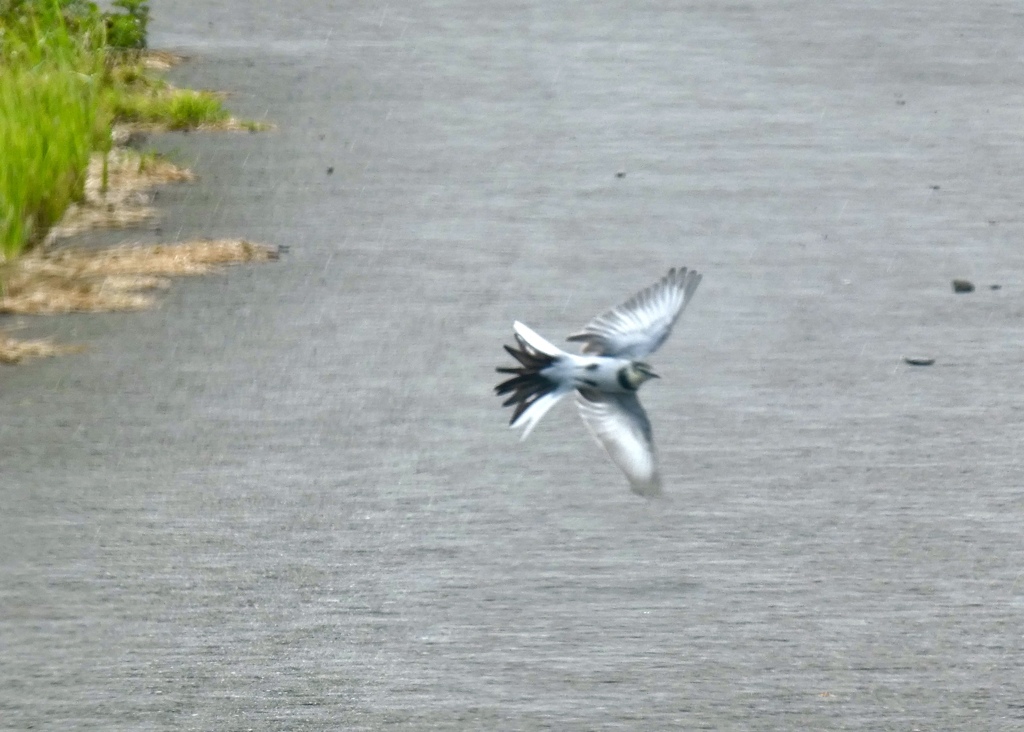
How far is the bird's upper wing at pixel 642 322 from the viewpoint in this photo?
5160mm

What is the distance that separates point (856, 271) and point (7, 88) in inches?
160

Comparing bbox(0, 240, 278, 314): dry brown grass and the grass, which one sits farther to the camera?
the grass

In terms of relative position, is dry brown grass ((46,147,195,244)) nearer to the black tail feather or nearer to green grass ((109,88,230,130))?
green grass ((109,88,230,130))

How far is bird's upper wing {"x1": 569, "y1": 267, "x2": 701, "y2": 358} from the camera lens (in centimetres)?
516

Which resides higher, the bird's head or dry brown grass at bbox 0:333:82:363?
the bird's head

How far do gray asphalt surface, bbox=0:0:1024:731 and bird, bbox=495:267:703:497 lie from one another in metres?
0.57

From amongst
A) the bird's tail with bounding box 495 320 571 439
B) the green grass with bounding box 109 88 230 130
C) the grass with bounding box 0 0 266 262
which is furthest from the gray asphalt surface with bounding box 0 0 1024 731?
the bird's tail with bounding box 495 320 571 439

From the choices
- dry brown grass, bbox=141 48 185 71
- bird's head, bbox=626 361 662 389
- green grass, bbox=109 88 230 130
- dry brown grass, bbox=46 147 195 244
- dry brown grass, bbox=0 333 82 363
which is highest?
bird's head, bbox=626 361 662 389

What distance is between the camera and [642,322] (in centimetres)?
523

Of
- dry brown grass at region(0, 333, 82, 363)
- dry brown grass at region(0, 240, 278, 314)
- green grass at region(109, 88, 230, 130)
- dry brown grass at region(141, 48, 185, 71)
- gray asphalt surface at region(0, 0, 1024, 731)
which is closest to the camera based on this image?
gray asphalt surface at region(0, 0, 1024, 731)

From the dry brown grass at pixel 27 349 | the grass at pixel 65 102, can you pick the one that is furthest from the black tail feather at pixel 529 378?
the grass at pixel 65 102

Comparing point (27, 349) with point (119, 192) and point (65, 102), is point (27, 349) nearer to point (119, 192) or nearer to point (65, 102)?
point (119, 192)

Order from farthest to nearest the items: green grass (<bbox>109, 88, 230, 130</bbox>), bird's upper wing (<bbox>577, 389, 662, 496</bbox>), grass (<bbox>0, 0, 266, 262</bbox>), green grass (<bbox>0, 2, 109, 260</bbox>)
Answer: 1. green grass (<bbox>109, 88, 230, 130</bbox>)
2. grass (<bbox>0, 0, 266, 262</bbox>)
3. green grass (<bbox>0, 2, 109, 260</bbox>)
4. bird's upper wing (<bbox>577, 389, 662, 496</bbox>)

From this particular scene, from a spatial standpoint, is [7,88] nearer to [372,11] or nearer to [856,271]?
[856,271]
